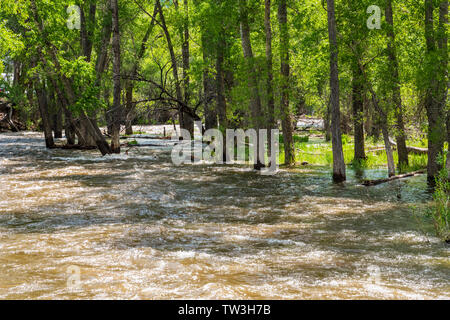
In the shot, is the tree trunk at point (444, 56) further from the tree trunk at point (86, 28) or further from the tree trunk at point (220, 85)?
the tree trunk at point (86, 28)

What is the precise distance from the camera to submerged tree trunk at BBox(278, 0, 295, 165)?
59.2ft

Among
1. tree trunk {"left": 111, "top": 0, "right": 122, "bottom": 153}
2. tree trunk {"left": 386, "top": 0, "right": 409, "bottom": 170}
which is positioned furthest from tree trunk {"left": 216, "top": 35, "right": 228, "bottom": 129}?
tree trunk {"left": 386, "top": 0, "right": 409, "bottom": 170}

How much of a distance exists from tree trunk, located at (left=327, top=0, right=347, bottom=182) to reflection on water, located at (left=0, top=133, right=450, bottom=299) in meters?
0.70

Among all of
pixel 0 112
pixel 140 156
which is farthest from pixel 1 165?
pixel 0 112

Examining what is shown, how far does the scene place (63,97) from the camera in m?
24.3

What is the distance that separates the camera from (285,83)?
18.2 metres

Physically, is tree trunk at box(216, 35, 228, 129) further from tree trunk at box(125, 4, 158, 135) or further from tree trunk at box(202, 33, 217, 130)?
tree trunk at box(125, 4, 158, 135)

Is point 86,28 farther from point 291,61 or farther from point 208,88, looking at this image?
point 291,61

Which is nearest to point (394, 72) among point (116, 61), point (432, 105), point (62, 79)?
Answer: point (432, 105)

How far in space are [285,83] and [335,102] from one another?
3.28m

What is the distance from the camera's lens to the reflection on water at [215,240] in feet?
21.1

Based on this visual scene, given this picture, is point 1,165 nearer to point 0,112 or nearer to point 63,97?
point 63,97

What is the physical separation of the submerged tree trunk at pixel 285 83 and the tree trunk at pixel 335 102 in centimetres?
316

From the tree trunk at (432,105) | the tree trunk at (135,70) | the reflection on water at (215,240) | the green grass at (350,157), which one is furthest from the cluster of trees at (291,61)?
the reflection on water at (215,240)
